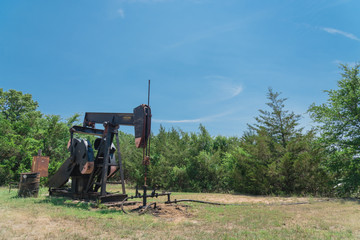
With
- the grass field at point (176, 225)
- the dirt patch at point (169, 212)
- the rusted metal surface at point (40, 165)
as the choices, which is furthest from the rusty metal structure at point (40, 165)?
the dirt patch at point (169, 212)

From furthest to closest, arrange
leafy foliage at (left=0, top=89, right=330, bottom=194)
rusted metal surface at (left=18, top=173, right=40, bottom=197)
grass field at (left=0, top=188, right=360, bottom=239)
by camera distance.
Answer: leafy foliage at (left=0, top=89, right=330, bottom=194) → rusted metal surface at (left=18, top=173, right=40, bottom=197) → grass field at (left=0, top=188, right=360, bottom=239)

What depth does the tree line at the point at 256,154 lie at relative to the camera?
497 inches

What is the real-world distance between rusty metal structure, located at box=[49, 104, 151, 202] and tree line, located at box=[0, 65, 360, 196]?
830 centimetres

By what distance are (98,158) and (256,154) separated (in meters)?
9.24

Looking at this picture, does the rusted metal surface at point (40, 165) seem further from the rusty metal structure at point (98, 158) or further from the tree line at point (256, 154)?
the tree line at point (256, 154)

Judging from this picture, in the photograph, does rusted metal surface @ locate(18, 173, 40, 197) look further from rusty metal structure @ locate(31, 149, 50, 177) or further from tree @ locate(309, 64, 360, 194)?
tree @ locate(309, 64, 360, 194)

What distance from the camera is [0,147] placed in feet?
51.4

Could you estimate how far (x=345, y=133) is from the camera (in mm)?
12859

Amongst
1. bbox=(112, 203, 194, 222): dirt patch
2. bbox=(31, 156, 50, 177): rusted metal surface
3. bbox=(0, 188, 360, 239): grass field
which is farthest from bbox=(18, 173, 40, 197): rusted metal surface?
bbox=(112, 203, 194, 222): dirt patch

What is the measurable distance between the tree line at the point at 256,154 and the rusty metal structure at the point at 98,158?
8.30 meters

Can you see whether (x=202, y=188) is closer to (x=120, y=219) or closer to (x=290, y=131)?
(x=290, y=131)

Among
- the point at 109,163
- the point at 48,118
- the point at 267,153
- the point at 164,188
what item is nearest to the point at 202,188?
the point at 164,188

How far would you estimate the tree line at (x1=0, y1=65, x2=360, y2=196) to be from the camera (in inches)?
497

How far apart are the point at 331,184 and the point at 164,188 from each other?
1055cm
